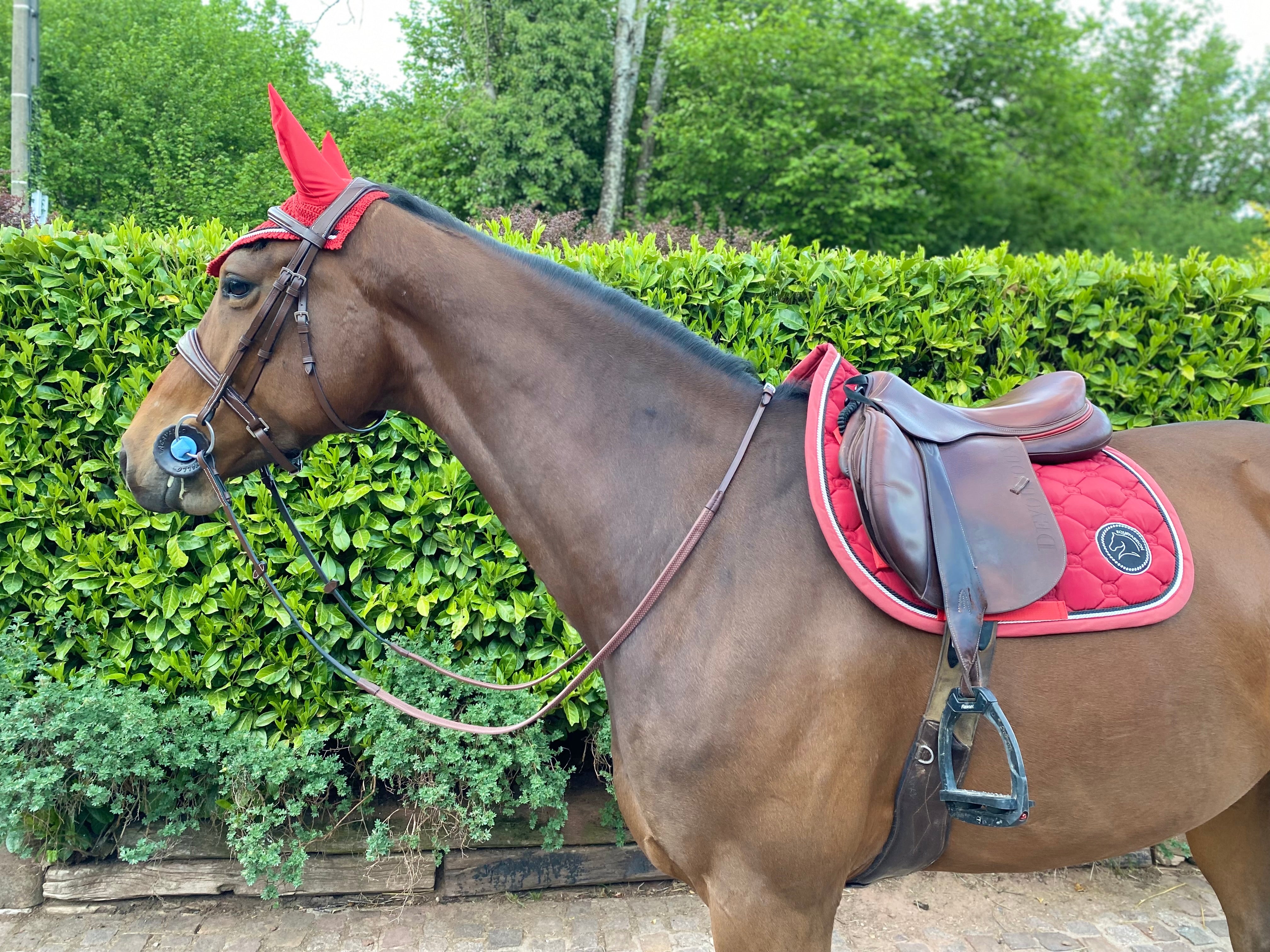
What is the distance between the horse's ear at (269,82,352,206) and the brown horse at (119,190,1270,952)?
5.0 inches

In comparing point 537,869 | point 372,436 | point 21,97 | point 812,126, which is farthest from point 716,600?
point 812,126

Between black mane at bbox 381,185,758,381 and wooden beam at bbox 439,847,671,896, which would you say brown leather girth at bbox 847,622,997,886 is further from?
wooden beam at bbox 439,847,671,896

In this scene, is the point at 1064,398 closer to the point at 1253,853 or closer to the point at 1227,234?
the point at 1253,853

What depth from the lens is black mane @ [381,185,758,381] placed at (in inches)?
72.3

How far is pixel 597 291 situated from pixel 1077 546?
49.9 inches

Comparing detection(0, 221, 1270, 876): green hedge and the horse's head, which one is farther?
detection(0, 221, 1270, 876): green hedge

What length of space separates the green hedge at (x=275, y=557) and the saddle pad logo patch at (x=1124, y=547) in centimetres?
177

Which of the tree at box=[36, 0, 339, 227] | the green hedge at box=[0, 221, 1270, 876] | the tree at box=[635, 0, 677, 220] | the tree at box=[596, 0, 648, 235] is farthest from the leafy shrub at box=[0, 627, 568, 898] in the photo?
the tree at box=[635, 0, 677, 220]

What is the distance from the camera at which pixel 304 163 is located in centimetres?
172

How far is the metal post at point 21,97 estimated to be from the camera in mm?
7137

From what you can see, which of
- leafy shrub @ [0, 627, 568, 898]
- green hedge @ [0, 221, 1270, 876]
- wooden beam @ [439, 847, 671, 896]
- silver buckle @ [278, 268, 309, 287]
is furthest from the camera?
wooden beam @ [439, 847, 671, 896]

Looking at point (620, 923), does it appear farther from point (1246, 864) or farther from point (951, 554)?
point (951, 554)

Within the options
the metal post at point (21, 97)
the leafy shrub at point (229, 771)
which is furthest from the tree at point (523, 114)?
the leafy shrub at point (229, 771)

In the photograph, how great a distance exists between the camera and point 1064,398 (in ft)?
6.35
